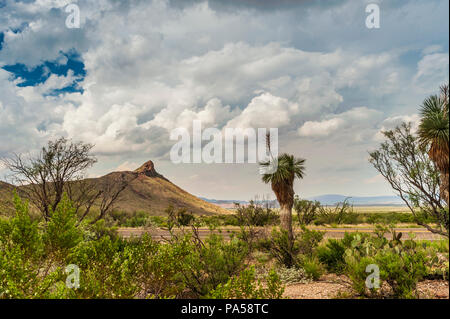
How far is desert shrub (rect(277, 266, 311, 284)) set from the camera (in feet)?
27.8

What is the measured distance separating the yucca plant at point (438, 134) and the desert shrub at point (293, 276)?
229 inches

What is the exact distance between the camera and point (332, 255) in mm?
9812

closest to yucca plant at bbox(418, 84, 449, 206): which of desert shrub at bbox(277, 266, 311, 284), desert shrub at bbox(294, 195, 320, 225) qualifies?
desert shrub at bbox(277, 266, 311, 284)

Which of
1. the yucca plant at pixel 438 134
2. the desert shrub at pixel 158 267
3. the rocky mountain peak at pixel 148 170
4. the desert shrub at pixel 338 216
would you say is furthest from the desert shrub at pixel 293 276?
the rocky mountain peak at pixel 148 170

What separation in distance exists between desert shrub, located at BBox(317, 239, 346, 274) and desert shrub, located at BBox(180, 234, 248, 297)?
374 centimetres

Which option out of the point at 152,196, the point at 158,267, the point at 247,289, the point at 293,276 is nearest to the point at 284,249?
the point at 293,276

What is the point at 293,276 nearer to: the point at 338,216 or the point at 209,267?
the point at 209,267

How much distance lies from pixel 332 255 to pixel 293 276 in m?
2.01

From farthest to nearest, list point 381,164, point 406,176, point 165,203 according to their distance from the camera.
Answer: point 165,203 < point 381,164 < point 406,176

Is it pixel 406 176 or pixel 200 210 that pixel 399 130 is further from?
pixel 200 210
